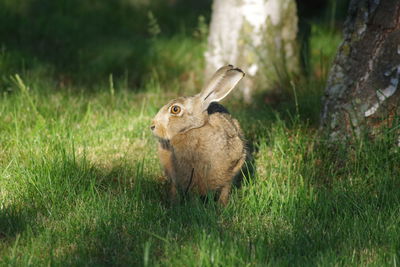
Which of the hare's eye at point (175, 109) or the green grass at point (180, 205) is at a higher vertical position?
the hare's eye at point (175, 109)

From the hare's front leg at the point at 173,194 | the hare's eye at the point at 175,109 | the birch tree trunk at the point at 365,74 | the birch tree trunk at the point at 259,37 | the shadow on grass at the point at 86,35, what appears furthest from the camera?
the shadow on grass at the point at 86,35

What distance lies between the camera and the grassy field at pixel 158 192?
3170 mm

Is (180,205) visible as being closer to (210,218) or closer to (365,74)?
(210,218)

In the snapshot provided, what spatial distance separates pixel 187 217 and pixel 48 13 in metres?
5.38

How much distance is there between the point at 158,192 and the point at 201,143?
494 mm

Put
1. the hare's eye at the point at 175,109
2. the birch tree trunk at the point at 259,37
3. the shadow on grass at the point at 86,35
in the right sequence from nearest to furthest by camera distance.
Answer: the hare's eye at the point at 175,109, the birch tree trunk at the point at 259,37, the shadow on grass at the point at 86,35

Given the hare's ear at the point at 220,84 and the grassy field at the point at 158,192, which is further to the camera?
the hare's ear at the point at 220,84

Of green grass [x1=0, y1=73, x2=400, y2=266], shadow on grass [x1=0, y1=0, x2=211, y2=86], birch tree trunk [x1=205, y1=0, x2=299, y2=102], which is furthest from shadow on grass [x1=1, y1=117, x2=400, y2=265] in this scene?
shadow on grass [x1=0, y1=0, x2=211, y2=86]

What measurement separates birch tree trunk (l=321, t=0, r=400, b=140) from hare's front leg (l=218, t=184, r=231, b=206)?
1097 millimetres

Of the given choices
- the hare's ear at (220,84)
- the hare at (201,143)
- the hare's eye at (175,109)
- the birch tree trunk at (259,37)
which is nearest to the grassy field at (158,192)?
the hare at (201,143)

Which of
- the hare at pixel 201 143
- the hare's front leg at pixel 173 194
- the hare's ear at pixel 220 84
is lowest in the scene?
the hare's front leg at pixel 173 194

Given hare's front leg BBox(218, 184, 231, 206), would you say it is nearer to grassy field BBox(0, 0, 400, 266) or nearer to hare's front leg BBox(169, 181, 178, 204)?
grassy field BBox(0, 0, 400, 266)

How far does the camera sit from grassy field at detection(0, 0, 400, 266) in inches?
125

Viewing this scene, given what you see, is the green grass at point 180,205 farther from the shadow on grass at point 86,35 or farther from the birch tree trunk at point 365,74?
the shadow on grass at point 86,35
